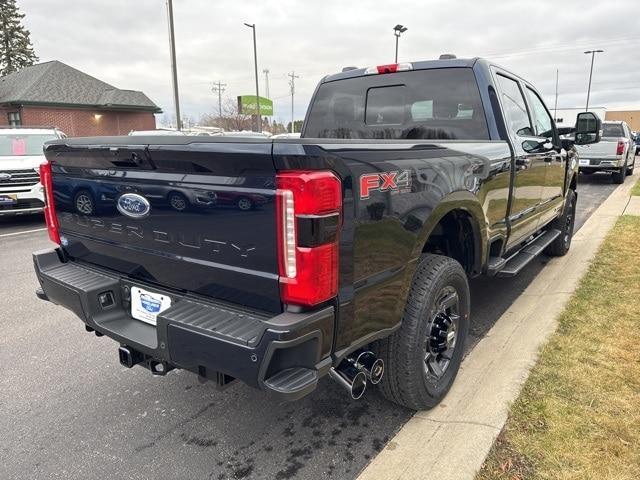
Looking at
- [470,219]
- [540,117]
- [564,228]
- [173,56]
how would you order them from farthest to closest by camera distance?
[173,56], [564,228], [540,117], [470,219]

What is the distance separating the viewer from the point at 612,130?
49.6 feet

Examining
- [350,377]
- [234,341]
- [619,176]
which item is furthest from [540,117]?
[619,176]

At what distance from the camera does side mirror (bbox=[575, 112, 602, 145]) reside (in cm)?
509

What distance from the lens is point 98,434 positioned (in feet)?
8.97

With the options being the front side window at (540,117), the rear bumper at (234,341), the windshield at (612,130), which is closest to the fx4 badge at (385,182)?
the rear bumper at (234,341)

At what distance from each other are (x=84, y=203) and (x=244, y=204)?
4.14 ft

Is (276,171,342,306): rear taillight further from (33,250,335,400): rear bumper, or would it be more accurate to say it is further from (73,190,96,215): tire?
(73,190,96,215): tire

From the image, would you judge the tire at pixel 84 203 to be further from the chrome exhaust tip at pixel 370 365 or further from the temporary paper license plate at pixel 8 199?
the temporary paper license plate at pixel 8 199

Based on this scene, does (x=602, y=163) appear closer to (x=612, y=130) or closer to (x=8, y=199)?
(x=612, y=130)

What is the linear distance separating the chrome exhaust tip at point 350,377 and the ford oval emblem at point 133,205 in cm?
116

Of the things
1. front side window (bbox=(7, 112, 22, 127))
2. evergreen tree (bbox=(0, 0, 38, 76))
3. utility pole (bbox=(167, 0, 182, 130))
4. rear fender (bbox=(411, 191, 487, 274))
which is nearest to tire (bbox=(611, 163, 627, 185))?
rear fender (bbox=(411, 191, 487, 274))

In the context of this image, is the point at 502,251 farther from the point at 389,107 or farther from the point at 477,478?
the point at 477,478

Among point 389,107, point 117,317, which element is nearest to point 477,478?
point 117,317

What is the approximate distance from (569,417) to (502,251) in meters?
1.42
